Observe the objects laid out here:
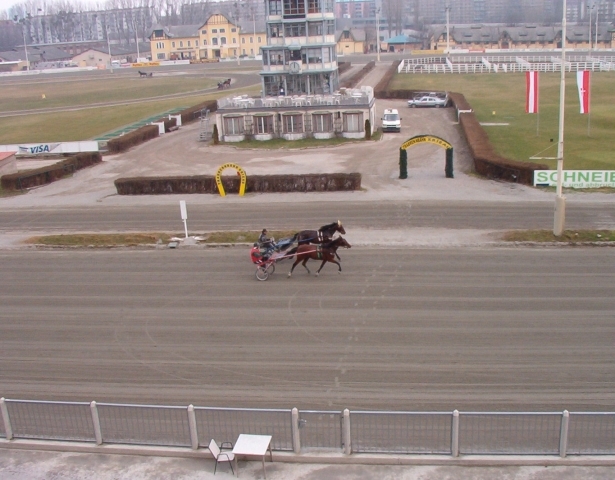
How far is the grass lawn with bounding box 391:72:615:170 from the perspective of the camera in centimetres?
3475

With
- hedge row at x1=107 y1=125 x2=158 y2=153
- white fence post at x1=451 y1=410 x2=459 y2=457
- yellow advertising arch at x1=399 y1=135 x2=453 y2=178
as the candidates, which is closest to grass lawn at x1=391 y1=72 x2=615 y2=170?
yellow advertising arch at x1=399 y1=135 x2=453 y2=178

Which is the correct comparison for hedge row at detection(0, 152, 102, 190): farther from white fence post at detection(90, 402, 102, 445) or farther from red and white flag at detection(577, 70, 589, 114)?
red and white flag at detection(577, 70, 589, 114)

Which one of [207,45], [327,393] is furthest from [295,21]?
[207,45]

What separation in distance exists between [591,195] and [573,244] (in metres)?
7.13

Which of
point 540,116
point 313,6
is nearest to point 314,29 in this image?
point 313,6

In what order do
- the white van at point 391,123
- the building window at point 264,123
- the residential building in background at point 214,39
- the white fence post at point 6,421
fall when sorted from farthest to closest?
1. the residential building in background at point 214,39
2. the white van at point 391,123
3. the building window at point 264,123
4. the white fence post at point 6,421

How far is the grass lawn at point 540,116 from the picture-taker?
3475 cm

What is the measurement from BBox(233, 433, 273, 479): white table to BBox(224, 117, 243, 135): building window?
3678 cm

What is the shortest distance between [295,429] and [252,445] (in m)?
0.69

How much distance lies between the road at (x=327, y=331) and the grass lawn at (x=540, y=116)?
15901mm

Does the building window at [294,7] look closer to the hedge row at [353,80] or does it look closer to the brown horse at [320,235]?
the hedge row at [353,80]

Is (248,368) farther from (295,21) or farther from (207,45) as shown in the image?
(207,45)

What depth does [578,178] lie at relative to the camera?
28.1 m

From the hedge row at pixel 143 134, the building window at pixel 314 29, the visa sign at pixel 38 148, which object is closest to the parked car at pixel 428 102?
the building window at pixel 314 29
